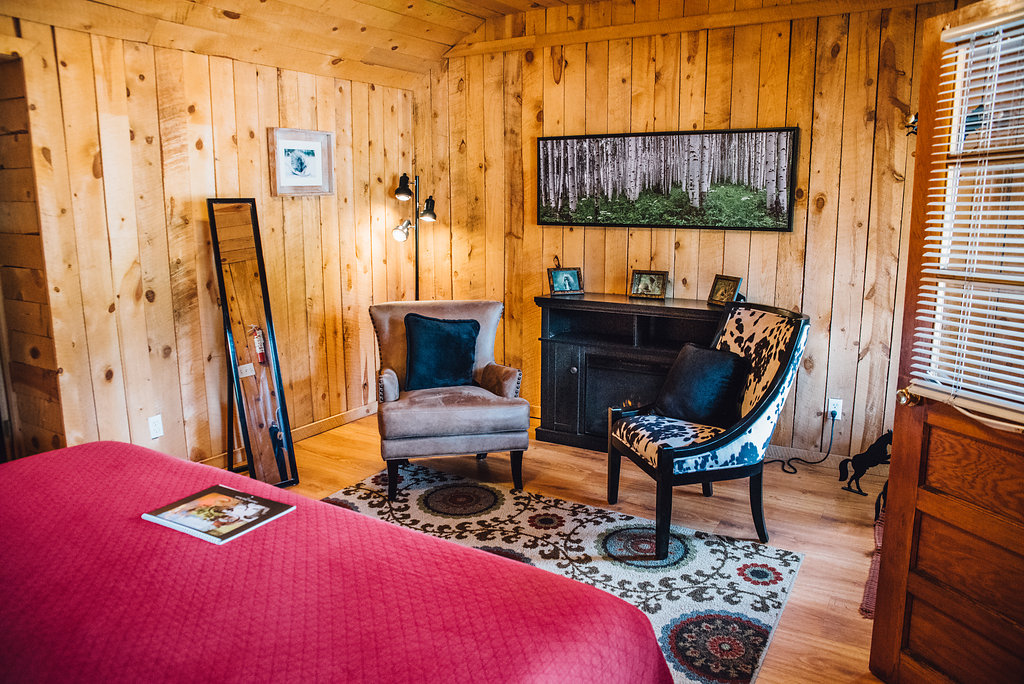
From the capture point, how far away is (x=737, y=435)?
9.64 feet

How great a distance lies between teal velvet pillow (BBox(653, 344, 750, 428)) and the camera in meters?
3.21

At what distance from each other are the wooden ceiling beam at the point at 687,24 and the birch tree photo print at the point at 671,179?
1.86ft

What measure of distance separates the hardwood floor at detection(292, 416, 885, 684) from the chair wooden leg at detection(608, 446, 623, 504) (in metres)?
0.05

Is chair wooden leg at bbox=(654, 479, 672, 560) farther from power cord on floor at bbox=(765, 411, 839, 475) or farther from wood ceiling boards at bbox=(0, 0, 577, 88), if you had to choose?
wood ceiling boards at bbox=(0, 0, 577, 88)

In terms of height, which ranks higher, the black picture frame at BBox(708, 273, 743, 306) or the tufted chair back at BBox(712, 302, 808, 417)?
the black picture frame at BBox(708, 273, 743, 306)

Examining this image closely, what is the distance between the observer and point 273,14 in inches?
145

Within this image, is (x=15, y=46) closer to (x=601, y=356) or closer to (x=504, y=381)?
(x=504, y=381)

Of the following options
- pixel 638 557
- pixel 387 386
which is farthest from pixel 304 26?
pixel 638 557

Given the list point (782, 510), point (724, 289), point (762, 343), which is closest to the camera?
point (762, 343)

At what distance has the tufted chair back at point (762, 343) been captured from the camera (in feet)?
9.78

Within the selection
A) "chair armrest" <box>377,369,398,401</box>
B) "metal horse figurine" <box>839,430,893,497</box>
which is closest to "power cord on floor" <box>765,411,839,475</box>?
"metal horse figurine" <box>839,430,893,497</box>

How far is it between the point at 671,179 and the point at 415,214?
191 centimetres

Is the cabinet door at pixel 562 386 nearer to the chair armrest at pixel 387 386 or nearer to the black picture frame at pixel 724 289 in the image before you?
the black picture frame at pixel 724 289

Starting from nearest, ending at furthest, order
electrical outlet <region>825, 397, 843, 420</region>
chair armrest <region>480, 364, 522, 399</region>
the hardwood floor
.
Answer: the hardwood floor < chair armrest <region>480, 364, 522, 399</region> < electrical outlet <region>825, 397, 843, 420</region>
